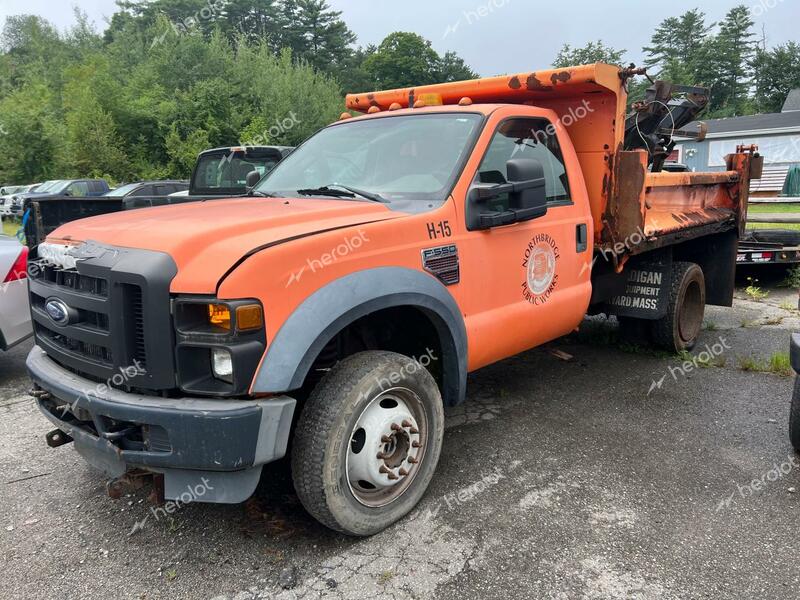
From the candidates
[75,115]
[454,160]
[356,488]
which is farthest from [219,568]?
[75,115]

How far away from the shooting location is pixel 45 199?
6996mm

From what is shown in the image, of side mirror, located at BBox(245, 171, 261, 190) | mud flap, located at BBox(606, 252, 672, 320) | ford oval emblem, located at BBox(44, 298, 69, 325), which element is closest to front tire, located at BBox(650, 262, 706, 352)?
mud flap, located at BBox(606, 252, 672, 320)

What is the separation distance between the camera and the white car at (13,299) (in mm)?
5121

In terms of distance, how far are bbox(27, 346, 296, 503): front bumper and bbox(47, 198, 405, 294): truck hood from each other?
0.50m

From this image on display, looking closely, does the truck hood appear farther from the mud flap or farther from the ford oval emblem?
the mud flap

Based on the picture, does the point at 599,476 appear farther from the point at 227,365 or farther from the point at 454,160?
the point at 227,365

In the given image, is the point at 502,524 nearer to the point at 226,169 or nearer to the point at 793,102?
the point at 226,169

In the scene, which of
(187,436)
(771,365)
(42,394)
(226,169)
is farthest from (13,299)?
(771,365)

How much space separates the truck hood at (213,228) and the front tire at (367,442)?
0.70 m

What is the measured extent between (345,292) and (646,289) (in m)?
3.64

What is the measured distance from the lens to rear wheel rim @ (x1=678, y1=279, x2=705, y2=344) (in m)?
6.16

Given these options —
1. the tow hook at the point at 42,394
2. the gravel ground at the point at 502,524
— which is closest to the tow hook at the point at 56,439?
the tow hook at the point at 42,394

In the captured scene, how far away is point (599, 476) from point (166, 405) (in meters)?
2.44

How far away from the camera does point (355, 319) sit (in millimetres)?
2979
